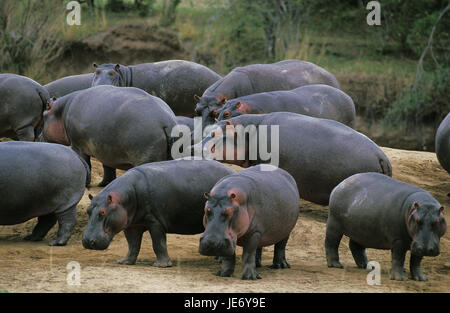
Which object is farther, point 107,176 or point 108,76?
point 108,76

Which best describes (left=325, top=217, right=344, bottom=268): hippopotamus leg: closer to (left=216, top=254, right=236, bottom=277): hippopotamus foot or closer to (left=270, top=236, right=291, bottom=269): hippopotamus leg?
(left=270, top=236, right=291, bottom=269): hippopotamus leg

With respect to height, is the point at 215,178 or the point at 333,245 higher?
the point at 215,178

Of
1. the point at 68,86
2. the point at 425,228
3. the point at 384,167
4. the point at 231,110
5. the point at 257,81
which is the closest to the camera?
the point at 425,228

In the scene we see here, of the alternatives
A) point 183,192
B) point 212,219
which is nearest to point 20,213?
point 183,192

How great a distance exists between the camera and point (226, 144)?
29.1ft

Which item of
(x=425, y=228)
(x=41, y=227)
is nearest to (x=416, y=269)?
(x=425, y=228)

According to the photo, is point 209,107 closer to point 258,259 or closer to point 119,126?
point 119,126

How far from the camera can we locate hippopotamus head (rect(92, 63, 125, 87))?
11639 mm

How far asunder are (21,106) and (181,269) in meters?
4.90

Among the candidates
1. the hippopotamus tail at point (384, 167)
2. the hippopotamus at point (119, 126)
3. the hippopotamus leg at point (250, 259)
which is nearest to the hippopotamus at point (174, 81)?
the hippopotamus at point (119, 126)

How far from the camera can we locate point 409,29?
70.1ft

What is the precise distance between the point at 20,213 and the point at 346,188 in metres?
3.20

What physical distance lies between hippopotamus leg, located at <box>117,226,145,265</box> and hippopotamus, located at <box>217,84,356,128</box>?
285 cm

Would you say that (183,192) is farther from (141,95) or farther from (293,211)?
(141,95)
